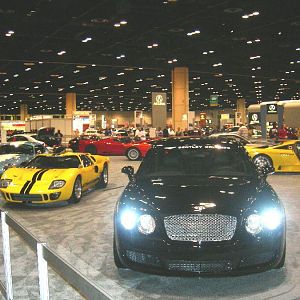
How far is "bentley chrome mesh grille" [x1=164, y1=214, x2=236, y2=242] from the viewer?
4.84 metres

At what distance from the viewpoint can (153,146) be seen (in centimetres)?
672

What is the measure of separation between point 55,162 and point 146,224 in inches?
259

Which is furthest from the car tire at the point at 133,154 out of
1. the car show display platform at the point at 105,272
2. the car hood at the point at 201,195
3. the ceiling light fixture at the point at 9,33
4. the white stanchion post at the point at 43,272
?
the white stanchion post at the point at 43,272

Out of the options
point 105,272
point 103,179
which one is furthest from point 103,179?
point 105,272

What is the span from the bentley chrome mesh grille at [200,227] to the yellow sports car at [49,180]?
5.43 m

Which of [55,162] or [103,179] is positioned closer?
[55,162]

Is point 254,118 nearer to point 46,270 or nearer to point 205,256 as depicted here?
point 205,256

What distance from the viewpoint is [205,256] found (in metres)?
4.73

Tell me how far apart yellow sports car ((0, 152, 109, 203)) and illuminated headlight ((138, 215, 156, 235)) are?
5.18m

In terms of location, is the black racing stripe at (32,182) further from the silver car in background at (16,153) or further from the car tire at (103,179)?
the silver car in background at (16,153)

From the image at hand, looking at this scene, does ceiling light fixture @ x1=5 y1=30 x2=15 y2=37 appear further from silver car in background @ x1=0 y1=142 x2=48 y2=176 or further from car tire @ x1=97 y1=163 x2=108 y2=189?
car tire @ x1=97 y1=163 x2=108 y2=189

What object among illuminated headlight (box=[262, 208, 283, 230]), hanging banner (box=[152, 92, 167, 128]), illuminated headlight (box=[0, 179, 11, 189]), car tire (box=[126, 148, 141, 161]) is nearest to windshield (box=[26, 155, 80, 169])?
illuminated headlight (box=[0, 179, 11, 189])

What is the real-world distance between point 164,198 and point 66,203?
19.8 ft

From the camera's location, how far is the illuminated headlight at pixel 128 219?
505 centimetres
